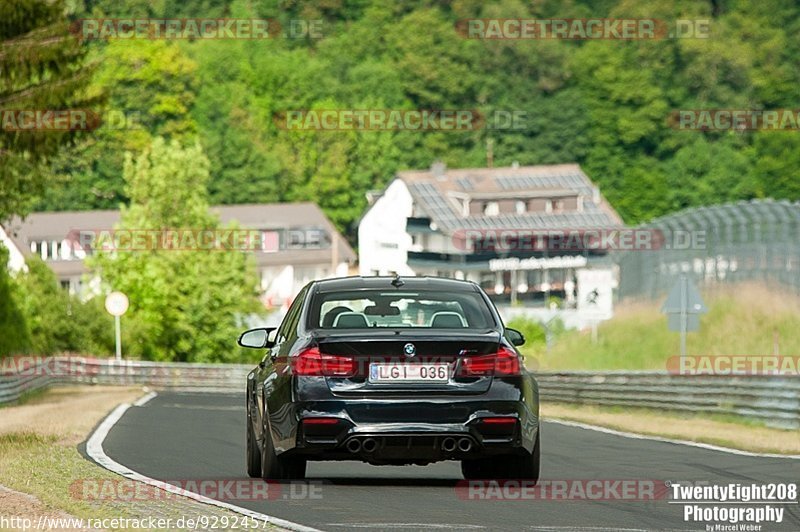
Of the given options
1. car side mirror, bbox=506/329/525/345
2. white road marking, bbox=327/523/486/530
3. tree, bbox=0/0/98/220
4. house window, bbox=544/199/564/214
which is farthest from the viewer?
house window, bbox=544/199/564/214

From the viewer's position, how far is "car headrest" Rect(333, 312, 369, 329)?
13031 mm

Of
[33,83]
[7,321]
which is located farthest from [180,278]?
[33,83]

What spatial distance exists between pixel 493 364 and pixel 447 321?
Answer: 0.52m

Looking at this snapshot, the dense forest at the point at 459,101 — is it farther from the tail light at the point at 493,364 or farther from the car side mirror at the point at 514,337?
the tail light at the point at 493,364

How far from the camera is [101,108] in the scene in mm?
41406

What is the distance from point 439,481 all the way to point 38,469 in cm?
284

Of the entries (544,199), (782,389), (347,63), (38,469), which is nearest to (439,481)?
(38,469)

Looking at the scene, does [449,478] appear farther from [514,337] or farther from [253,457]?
[514,337]

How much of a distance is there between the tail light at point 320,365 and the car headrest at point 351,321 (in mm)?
321

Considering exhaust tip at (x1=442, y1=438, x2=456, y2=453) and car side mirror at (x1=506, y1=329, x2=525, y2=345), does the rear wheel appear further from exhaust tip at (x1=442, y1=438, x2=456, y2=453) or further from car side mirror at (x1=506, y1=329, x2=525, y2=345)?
car side mirror at (x1=506, y1=329, x2=525, y2=345)

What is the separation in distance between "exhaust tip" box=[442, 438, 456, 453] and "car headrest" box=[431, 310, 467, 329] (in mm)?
757

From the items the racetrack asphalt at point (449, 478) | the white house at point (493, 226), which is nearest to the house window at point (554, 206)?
the white house at point (493, 226)

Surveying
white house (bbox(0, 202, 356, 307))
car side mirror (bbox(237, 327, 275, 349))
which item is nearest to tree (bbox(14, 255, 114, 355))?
car side mirror (bbox(237, 327, 275, 349))

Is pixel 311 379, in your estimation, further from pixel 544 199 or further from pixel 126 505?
pixel 544 199
